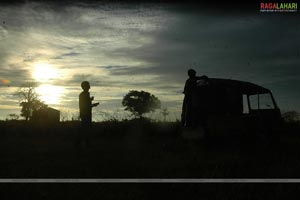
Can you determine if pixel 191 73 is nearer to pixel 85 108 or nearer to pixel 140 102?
pixel 85 108

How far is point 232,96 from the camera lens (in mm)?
9070

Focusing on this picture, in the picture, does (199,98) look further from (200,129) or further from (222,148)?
(222,148)

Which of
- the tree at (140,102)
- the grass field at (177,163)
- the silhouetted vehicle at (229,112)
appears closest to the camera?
the grass field at (177,163)

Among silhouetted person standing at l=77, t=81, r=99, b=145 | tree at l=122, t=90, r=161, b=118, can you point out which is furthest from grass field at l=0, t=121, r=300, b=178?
tree at l=122, t=90, r=161, b=118

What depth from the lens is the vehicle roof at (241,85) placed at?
9.00 meters

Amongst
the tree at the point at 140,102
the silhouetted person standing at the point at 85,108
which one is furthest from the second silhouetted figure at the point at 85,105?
the tree at the point at 140,102

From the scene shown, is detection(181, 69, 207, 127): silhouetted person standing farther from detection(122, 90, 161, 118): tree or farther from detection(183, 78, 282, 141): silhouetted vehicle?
Result: detection(122, 90, 161, 118): tree

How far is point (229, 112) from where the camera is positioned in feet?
29.9

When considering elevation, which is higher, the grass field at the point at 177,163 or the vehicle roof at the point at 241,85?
the vehicle roof at the point at 241,85

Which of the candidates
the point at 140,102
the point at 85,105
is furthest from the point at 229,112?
the point at 140,102

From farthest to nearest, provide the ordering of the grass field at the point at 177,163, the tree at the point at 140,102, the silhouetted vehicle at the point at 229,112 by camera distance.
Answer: the tree at the point at 140,102, the silhouetted vehicle at the point at 229,112, the grass field at the point at 177,163

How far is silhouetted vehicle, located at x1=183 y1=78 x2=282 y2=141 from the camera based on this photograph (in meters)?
8.57

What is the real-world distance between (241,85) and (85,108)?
4.54 m

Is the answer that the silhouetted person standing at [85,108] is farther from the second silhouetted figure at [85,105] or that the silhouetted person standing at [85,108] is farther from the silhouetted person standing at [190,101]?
the silhouetted person standing at [190,101]
